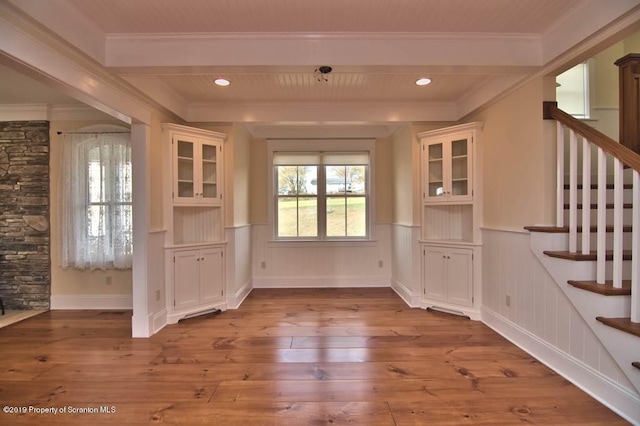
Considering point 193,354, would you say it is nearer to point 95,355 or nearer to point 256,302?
point 95,355

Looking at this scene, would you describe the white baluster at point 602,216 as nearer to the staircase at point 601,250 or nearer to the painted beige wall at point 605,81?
the staircase at point 601,250

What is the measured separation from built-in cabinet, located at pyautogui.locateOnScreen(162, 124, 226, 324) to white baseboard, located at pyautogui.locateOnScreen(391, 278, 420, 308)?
240 cm

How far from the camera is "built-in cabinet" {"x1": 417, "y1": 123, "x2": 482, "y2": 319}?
3598mm

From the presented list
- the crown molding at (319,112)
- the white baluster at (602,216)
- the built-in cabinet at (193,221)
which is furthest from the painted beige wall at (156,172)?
the white baluster at (602,216)

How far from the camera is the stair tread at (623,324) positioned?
183 centimetres

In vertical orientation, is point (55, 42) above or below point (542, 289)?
above

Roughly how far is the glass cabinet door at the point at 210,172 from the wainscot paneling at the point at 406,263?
2.59 metres

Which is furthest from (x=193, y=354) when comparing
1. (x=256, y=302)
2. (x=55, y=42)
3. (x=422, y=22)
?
(x=422, y=22)

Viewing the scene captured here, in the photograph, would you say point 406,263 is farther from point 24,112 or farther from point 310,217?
point 24,112

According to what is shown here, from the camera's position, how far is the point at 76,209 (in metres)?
3.92

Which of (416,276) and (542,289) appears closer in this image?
(542,289)

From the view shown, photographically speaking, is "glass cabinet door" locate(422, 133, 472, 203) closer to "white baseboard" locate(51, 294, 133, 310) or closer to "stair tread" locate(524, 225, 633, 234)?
"stair tread" locate(524, 225, 633, 234)

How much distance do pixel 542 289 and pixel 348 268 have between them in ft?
9.38

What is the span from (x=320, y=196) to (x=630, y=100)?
3.65 metres
